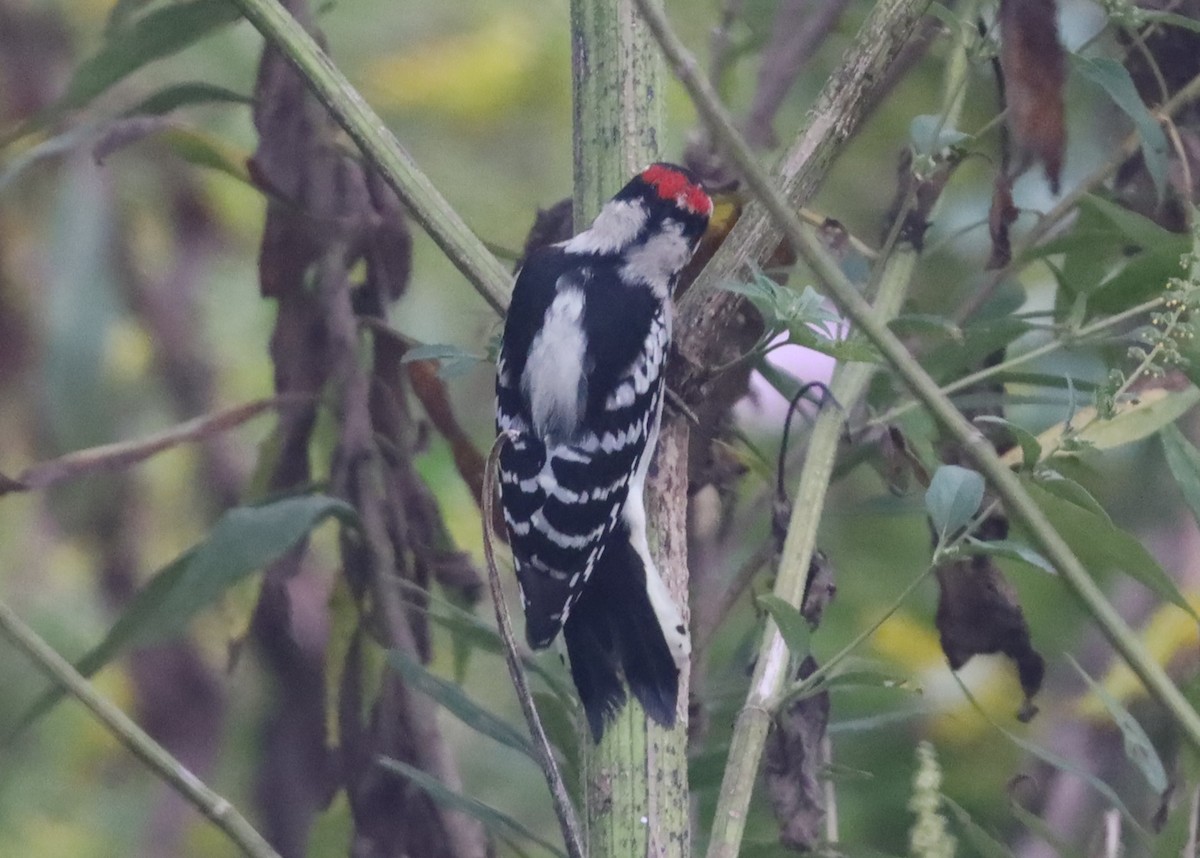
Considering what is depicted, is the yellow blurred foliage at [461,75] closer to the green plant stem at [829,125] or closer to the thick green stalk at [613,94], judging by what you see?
the thick green stalk at [613,94]

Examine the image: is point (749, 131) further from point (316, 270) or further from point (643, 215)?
point (316, 270)

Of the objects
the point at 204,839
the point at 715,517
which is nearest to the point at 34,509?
the point at 204,839

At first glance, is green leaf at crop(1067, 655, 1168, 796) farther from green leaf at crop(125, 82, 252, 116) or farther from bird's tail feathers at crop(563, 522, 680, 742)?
green leaf at crop(125, 82, 252, 116)

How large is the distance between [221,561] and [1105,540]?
2.74 ft

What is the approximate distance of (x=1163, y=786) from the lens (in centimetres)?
122

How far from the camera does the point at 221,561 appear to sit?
1417 mm

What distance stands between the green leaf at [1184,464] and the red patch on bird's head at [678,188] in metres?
0.52

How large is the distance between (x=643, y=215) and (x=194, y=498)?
96cm

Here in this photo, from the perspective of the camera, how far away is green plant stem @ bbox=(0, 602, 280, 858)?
1077mm

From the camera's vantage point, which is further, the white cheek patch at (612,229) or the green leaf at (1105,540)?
the white cheek patch at (612,229)

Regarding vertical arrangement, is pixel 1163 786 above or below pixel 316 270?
below

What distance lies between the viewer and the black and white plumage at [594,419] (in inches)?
55.7

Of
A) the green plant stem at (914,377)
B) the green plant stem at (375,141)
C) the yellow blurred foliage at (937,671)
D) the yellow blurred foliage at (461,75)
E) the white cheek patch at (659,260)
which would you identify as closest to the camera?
the green plant stem at (914,377)

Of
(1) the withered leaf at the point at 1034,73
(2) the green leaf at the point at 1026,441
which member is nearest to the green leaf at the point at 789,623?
(2) the green leaf at the point at 1026,441
